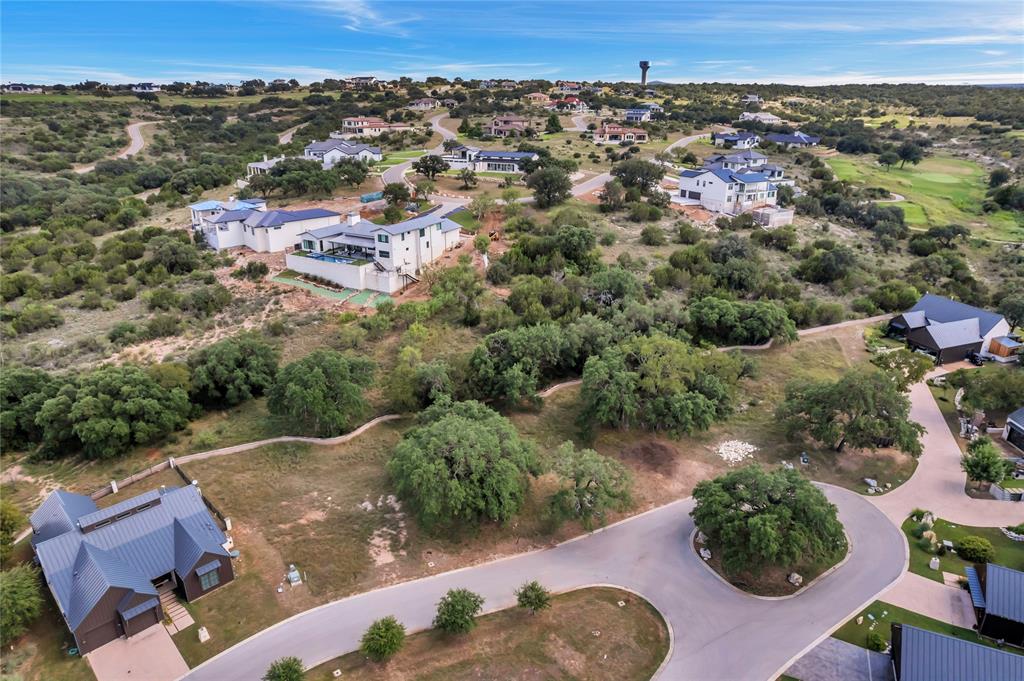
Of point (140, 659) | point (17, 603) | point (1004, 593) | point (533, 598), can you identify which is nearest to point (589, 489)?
point (533, 598)

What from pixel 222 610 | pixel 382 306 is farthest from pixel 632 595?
pixel 382 306

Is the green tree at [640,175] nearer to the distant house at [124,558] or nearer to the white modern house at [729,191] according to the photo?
the white modern house at [729,191]

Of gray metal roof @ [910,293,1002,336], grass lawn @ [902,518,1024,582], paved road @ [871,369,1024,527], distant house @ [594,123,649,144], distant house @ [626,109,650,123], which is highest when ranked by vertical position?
distant house @ [626,109,650,123]

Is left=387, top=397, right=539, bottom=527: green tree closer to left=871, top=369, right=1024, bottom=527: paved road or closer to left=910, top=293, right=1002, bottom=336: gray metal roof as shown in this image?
left=871, top=369, right=1024, bottom=527: paved road

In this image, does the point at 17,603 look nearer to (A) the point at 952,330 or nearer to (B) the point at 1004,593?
(B) the point at 1004,593

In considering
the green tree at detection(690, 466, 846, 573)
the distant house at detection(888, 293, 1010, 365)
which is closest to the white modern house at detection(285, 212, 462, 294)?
the green tree at detection(690, 466, 846, 573)
